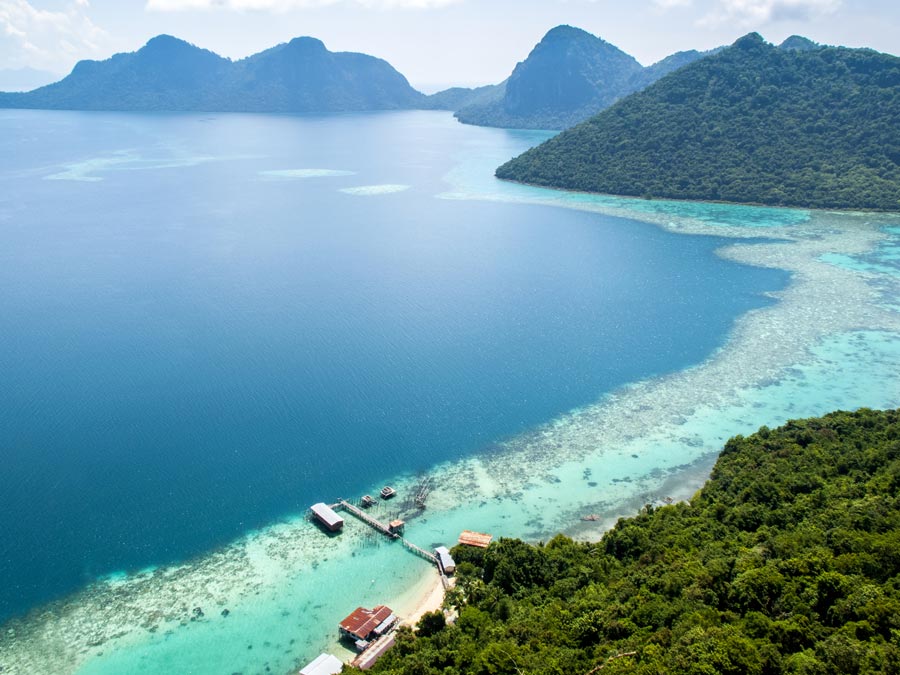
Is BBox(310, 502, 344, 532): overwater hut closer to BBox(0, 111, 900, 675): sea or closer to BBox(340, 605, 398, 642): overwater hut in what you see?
BBox(0, 111, 900, 675): sea

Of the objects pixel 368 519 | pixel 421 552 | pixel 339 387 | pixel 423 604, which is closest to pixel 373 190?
pixel 339 387

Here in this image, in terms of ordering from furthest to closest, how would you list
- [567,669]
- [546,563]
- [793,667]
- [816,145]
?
1. [816,145]
2. [546,563]
3. [567,669]
4. [793,667]

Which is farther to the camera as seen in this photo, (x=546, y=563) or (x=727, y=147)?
(x=727, y=147)

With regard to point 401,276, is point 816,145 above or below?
Answer: above

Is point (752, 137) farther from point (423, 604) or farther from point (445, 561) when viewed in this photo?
point (423, 604)

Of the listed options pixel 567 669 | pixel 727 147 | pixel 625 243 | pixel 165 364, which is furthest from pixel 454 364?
pixel 727 147

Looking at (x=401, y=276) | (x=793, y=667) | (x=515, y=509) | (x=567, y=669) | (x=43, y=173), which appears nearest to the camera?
(x=793, y=667)

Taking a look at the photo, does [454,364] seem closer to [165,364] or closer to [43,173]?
[165,364]
